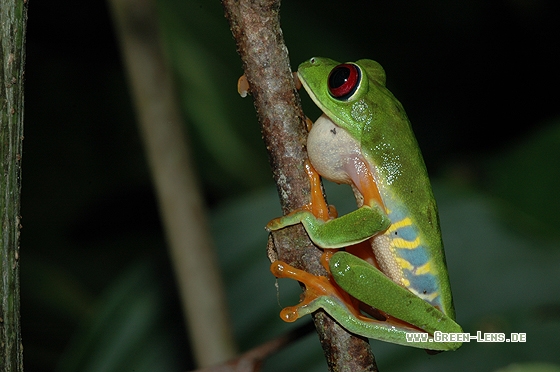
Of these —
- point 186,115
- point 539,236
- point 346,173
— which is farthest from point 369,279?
point 186,115

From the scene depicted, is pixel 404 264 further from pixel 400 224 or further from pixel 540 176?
pixel 540 176

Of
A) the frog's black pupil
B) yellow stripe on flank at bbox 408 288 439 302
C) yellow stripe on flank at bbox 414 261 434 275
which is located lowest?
yellow stripe on flank at bbox 408 288 439 302

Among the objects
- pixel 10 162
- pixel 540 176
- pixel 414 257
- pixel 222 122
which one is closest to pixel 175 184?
pixel 414 257

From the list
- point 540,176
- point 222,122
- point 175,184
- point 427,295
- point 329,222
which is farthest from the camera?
point 222,122

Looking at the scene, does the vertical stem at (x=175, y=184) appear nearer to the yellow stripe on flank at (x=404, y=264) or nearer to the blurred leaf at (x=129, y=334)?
the blurred leaf at (x=129, y=334)

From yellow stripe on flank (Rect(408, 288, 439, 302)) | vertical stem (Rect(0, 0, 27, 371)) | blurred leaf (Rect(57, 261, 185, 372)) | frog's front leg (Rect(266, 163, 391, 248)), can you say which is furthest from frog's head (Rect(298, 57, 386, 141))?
blurred leaf (Rect(57, 261, 185, 372))

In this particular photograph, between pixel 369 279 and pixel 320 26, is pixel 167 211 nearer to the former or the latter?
pixel 369 279

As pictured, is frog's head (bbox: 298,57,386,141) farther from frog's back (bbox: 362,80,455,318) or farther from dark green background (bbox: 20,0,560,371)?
dark green background (bbox: 20,0,560,371)
